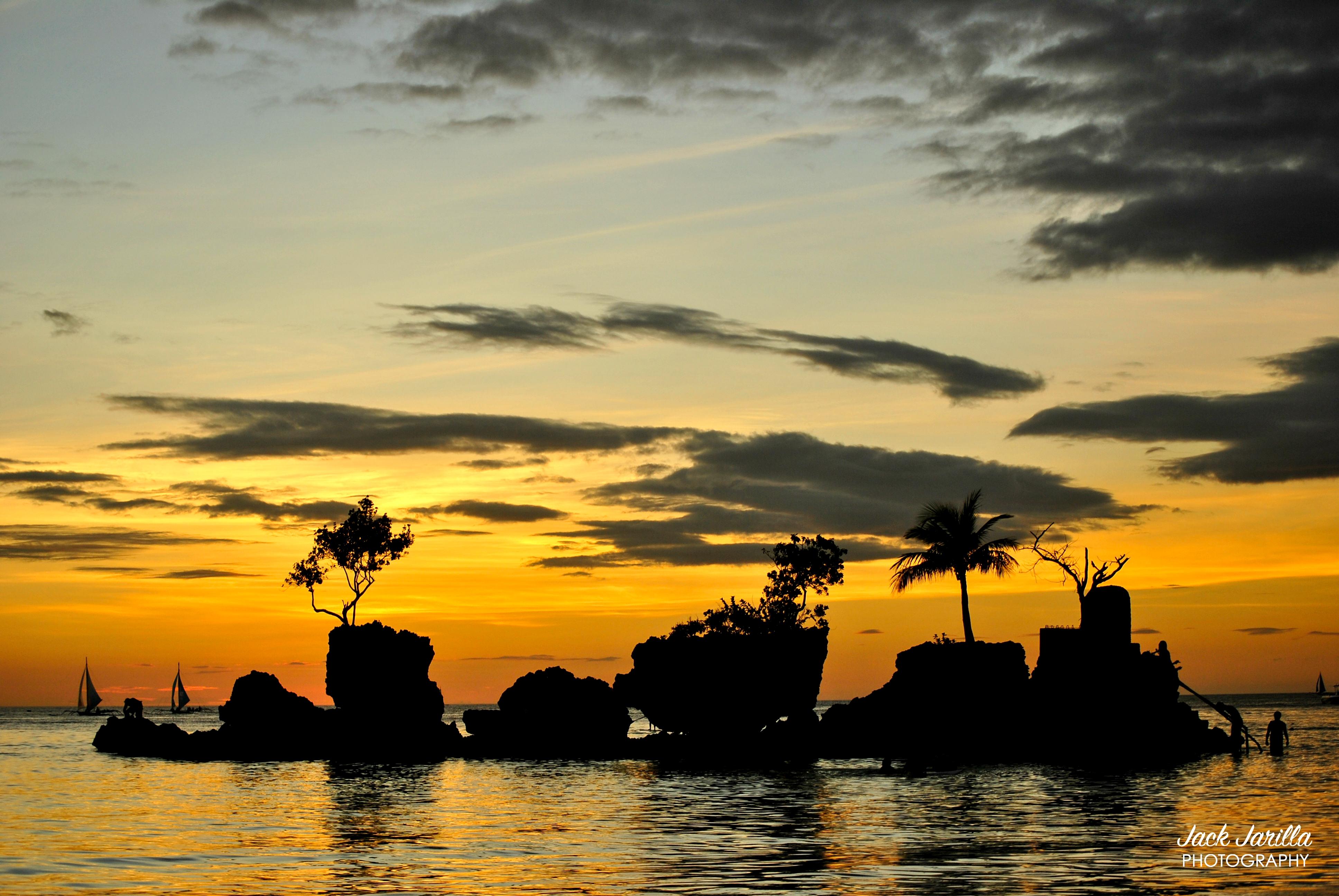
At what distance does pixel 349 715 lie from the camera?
98500mm

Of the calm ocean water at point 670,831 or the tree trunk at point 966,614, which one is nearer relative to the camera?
the calm ocean water at point 670,831

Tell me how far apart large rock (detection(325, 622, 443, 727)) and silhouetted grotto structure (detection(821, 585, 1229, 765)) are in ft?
131

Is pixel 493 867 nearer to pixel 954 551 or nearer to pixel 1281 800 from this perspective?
pixel 1281 800

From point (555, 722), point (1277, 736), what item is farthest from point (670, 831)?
point (555, 722)

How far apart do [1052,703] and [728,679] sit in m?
26.4

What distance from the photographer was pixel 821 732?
8738cm

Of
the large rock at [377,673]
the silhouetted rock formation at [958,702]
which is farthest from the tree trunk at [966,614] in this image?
the large rock at [377,673]

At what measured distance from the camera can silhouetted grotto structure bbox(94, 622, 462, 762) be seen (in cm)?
9675

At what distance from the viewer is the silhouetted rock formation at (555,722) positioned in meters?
97.9

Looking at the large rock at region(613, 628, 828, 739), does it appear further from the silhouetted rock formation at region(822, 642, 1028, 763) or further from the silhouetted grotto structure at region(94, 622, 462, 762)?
the silhouetted grotto structure at region(94, 622, 462, 762)

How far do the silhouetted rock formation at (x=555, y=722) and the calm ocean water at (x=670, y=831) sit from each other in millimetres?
24462
